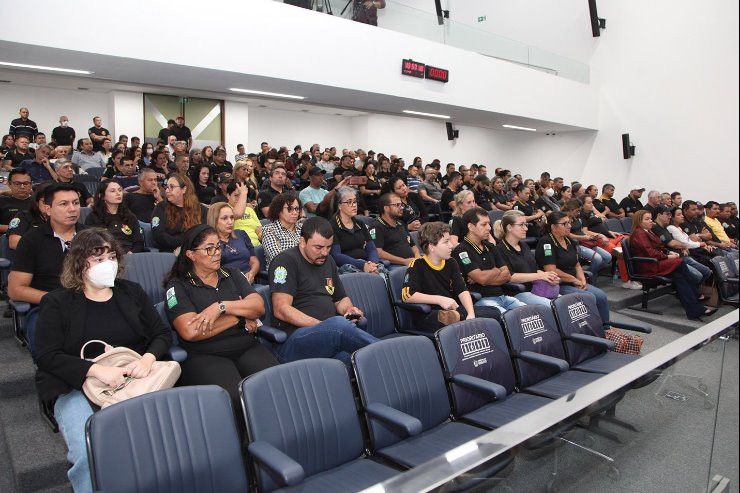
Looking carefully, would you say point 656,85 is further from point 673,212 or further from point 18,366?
point 18,366

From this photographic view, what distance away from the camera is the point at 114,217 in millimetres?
3791

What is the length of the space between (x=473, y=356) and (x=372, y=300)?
102 centimetres

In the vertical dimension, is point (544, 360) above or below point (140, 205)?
below

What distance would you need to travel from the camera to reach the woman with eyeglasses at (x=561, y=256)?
4633mm

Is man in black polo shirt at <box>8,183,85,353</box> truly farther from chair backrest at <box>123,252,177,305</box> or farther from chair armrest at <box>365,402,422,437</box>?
chair armrest at <box>365,402,422,437</box>

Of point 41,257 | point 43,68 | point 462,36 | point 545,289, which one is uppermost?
point 462,36

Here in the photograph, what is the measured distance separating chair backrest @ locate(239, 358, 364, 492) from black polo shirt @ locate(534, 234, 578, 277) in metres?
3.02

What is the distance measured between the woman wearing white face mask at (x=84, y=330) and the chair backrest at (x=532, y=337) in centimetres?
173

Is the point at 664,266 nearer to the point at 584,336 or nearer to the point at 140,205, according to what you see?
the point at 584,336

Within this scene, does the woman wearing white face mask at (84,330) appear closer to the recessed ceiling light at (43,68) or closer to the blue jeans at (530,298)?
the blue jeans at (530,298)

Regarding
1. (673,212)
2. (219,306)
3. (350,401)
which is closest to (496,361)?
(350,401)

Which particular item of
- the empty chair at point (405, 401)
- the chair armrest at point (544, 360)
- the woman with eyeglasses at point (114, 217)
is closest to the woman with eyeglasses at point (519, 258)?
the chair armrest at point (544, 360)

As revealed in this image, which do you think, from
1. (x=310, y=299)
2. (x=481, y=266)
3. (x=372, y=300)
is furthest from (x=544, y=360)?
(x=481, y=266)

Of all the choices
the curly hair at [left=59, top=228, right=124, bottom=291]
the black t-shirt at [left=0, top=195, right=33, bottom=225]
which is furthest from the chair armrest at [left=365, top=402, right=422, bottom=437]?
the black t-shirt at [left=0, top=195, right=33, bottom=225]
